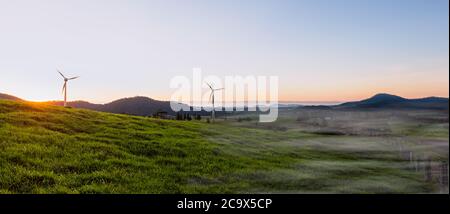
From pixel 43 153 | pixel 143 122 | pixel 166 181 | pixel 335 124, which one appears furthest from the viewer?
pixel 335 124

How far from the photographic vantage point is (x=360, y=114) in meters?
49.2

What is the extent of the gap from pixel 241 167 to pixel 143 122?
19.6 m

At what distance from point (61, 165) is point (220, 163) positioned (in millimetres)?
8398

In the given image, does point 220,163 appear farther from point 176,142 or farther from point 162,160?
point 176,142

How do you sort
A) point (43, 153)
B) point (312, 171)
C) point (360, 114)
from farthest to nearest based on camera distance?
point (360, 114) → point (312, 171) → point (43, 153)

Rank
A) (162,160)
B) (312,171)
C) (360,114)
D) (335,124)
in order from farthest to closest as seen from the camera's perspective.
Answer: (335,124)
(360,114)
(312,171)
(162,160)

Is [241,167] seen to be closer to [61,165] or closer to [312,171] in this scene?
[312,171]
